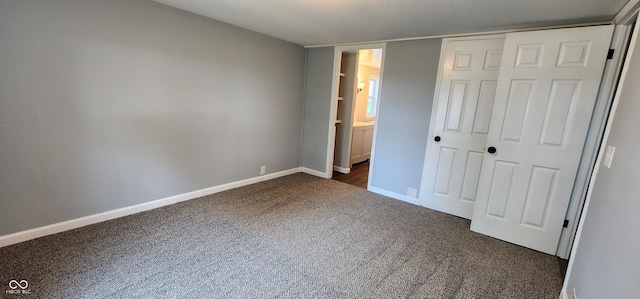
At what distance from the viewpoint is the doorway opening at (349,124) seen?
14.3 ft

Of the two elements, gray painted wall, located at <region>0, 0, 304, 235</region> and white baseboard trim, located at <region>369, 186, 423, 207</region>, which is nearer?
gray painted wall, located at <region>0, 0, 304, 235</region>

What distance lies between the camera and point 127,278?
186 centimetres

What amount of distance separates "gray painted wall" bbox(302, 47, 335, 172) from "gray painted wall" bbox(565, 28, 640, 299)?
10.6ft

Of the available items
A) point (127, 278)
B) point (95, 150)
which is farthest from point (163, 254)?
point (95, 150)

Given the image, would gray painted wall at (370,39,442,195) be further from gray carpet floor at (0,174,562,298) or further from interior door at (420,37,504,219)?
gray carpet floor at (0,174,562,298)

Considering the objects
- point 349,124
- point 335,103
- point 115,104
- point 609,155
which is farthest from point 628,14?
point 115,104

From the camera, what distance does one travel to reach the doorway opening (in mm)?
4345

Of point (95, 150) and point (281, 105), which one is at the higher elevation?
point (281, 105)

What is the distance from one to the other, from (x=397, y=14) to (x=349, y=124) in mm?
2484

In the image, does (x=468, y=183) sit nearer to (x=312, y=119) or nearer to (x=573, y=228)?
(x=573, y=228)

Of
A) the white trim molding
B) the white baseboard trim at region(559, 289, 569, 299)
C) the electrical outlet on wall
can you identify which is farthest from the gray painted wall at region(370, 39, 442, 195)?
the white baseboard trim at region(559, 289, 569, 299)

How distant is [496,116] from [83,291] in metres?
3.68

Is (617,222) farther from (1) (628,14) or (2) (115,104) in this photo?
(2) (115,104)

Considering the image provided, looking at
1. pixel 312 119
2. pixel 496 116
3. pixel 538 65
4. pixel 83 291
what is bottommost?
pixel 83 291
